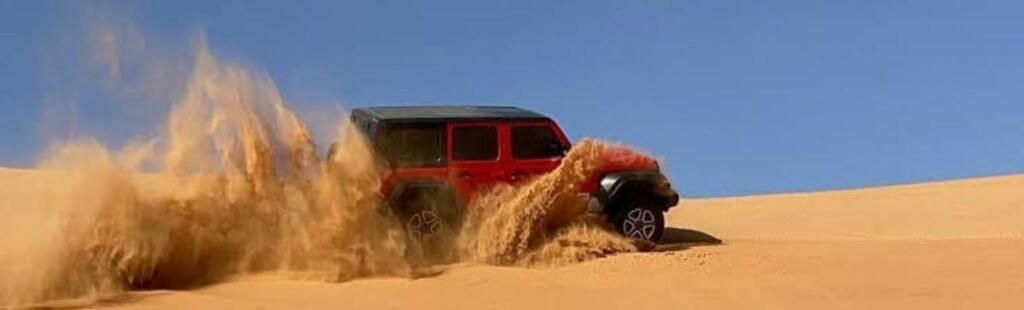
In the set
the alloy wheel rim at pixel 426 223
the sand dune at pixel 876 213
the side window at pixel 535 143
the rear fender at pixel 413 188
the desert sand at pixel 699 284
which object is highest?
the sand dune at pixel 876 213

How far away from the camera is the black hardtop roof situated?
12680 millimetres

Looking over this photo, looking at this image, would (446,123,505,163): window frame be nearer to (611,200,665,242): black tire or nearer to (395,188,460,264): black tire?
(395,188,460,264): black tire

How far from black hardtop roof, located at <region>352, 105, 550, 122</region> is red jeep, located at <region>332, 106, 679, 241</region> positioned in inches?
0.4

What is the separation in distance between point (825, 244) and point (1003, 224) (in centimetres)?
855

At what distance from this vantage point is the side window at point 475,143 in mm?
12734

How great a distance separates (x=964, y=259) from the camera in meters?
11.9

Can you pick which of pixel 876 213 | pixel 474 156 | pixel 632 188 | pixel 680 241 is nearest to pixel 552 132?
pixel 474 156

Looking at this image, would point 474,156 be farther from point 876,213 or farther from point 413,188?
point 876,213

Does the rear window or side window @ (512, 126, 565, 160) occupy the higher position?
side window @ (512, 126, 565, 160)

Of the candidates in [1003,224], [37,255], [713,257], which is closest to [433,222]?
[713,257]

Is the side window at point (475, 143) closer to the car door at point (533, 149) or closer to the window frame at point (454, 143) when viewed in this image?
the window frame at point (454, 143)

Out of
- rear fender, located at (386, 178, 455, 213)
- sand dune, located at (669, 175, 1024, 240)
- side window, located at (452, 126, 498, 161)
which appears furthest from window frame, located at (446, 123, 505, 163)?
sand dune, located at (669, 175, 1024, 240)

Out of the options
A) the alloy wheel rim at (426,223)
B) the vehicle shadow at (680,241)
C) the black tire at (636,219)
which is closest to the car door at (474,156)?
the alloy wheel rim at (426,223)

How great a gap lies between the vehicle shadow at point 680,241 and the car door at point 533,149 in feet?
4.55
